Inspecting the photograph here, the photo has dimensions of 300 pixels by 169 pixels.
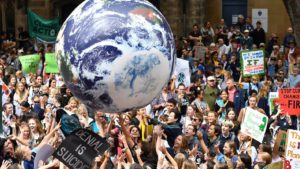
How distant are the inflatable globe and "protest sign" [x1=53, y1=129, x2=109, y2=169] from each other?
629mm

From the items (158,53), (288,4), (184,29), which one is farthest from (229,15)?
(158,53)

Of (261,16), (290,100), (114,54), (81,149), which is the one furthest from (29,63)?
(114,54)

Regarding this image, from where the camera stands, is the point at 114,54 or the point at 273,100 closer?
the point at 114,54

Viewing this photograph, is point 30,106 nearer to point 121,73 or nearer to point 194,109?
point 194,109

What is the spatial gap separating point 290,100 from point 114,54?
6575mm

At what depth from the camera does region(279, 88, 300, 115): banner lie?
48.7 ft

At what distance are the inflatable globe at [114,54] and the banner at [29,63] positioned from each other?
10.7 metres

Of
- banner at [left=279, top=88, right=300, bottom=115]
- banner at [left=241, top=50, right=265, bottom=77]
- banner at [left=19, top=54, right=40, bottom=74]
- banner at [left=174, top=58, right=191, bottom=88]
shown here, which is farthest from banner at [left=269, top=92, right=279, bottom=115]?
banner at [left=19, top=54, right=40, bottom=74]

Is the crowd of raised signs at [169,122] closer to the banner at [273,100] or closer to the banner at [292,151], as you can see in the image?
the banner at [273,100]

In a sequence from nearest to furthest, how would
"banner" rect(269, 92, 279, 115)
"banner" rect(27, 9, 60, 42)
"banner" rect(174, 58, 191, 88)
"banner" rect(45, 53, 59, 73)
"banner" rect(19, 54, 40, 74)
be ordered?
"banner" rect(269, 92, 279, 115)
"banner" rect(174, 58, 191, 88)
"banner" rect(45, 53, 59, 73)
"banner" rect(19, 54, 40, 74)
"banner" rect(27, 9, 60, 42)

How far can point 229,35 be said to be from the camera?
78.9 feet

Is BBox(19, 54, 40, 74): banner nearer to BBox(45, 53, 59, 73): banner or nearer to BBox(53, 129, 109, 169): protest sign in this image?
BBox(45, 53, 59, 73): banner

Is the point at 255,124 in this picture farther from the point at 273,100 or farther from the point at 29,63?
the point at 29,63

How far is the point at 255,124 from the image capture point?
14.1m
